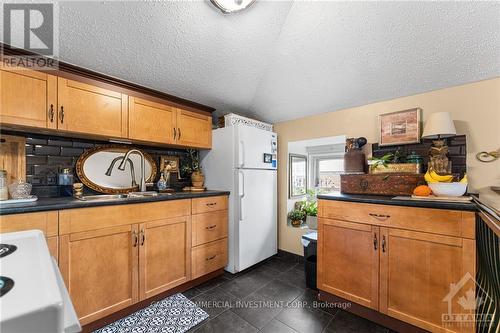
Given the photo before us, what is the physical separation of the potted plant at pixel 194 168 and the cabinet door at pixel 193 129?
0.92ft

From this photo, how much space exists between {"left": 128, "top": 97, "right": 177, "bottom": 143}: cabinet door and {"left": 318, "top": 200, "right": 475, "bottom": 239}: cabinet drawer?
1.73 m

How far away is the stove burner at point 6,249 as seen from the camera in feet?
2.26

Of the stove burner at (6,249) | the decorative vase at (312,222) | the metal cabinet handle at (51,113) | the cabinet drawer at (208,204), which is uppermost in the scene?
the metal cabinet handle at (51,113)

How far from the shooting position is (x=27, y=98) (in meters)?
1.52

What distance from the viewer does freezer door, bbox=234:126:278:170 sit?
95.4 inches

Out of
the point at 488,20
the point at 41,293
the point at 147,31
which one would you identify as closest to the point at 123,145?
the point at 147,31

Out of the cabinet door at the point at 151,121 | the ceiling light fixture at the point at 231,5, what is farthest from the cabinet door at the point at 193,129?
the ceiling light fixture at the point at 231,5

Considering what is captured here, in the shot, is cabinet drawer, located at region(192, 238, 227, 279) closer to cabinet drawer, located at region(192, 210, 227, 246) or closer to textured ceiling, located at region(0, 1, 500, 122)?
cabinet drawer, located at region(192, 210, 227, 246)

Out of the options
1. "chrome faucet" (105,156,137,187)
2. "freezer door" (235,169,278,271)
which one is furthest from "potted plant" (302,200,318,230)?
"chrome faucet" (105,156,137,187)

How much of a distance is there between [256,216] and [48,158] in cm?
208

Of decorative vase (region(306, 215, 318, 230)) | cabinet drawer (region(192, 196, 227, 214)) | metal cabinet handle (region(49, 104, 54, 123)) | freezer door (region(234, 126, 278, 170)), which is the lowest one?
decorative vase (region(306, 215, 318, 230))

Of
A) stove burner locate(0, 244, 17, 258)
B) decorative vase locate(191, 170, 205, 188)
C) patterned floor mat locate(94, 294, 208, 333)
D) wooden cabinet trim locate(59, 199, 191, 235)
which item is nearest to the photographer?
stove burner locate(0, 244, 17, 258)

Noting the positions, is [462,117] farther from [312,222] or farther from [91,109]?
[91,109]

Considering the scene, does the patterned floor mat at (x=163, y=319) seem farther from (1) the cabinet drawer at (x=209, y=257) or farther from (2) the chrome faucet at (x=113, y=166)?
(2) the chrome faucet at (x=113, y=166)
